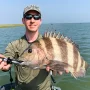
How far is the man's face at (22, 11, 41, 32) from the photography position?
13.9 ft

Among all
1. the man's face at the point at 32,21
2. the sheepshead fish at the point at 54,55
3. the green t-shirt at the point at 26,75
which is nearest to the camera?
the sheepshead fish at the point at 54,55

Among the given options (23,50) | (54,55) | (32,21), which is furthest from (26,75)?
(32,21)

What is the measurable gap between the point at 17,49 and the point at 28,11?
29.4 inches

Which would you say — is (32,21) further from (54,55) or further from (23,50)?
(54,55)

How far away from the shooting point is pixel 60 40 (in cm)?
389

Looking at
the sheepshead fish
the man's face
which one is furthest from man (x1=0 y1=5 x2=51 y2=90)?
the sheepshead fish

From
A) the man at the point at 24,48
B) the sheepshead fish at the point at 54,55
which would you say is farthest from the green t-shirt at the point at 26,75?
the sheepshead fish at the point at 54,55

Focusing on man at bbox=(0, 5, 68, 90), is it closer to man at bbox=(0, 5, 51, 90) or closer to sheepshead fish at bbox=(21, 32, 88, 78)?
man at bbox=(0, 5, 51, 90)

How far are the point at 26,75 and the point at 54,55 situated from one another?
81cm

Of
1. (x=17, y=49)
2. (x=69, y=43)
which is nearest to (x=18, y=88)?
(x=17, y=49)

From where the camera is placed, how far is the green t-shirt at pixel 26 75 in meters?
4.11

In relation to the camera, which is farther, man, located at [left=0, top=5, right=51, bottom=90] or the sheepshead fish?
man, located at [left=0, top=5, right=51, bottom=90]

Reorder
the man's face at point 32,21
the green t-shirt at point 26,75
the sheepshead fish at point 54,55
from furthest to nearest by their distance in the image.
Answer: the man's face at point 32,21
the green t-shirt at point 26,75
the sheepshead fish at point 54,55

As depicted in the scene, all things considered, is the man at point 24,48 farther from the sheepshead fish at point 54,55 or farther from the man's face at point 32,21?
the sheepshead fish at point 54,55
